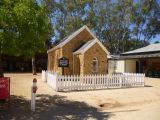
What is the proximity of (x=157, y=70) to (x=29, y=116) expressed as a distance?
29.5 meters

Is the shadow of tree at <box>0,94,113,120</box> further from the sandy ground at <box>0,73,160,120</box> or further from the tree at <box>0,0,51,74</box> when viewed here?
the tree at <box>0,0,51,74</box>

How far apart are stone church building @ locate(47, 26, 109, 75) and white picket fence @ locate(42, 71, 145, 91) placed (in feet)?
13.3

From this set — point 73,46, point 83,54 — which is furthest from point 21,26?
point 73,46

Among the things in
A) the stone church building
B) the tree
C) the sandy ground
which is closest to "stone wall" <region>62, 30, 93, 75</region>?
the stone church building

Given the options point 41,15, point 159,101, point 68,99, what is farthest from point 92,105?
point 41,15

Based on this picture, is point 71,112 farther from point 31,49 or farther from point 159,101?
point 159,101

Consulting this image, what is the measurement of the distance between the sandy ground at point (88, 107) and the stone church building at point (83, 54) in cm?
759

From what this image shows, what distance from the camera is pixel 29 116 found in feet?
41.2

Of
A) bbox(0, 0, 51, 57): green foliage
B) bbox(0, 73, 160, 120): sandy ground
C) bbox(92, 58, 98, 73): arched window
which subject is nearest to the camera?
bbox(0, 73, 160, 120): sandy ground

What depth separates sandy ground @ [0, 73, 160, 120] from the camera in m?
12.6

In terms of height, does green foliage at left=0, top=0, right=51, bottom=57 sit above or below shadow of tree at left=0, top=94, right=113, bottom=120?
above

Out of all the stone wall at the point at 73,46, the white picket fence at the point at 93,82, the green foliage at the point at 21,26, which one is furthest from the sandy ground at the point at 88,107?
the stone wall at the point at 73,46

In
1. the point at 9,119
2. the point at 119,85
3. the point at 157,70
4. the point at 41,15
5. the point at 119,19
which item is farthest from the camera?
the point at 119,19

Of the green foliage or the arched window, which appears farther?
the arched window
